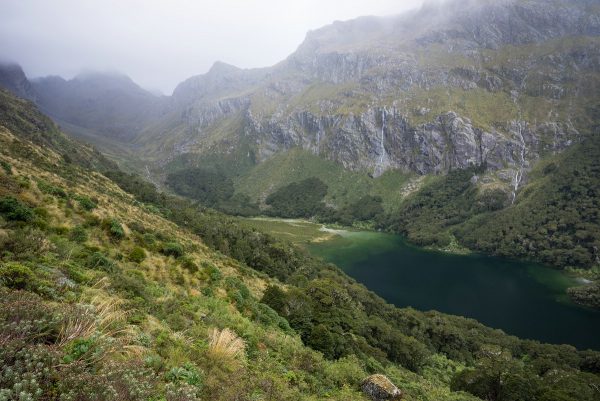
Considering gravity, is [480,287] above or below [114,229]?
below

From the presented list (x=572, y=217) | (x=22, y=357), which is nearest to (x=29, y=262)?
(x=22, y=357)

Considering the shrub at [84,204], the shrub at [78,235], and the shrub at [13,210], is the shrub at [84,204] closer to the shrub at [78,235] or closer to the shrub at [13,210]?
the shrub at [78,235]

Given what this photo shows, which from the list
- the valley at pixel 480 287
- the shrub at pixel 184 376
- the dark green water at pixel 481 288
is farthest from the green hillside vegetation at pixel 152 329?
the valley at pixel 480 287

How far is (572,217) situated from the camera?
195375 millimetres

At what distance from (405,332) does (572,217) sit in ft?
596

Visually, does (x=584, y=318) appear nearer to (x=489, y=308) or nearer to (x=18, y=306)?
(x=489, y=308)

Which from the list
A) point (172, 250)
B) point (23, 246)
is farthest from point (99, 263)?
point (172, 250)

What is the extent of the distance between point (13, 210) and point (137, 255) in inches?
379

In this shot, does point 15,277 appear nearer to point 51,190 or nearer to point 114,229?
point 114,229

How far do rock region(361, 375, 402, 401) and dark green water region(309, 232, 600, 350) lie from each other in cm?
9379

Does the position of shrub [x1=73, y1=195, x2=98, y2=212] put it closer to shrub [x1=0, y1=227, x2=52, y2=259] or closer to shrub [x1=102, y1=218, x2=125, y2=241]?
shrub [x1=102, y1=218, x2=125, y2=241]

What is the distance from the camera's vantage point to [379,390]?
1858 cm

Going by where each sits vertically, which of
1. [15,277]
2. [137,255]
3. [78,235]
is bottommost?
[137,255]

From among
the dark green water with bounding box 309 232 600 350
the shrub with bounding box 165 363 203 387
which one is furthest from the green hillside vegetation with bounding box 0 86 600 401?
the dark green water with bounding box 309 232 600 350
